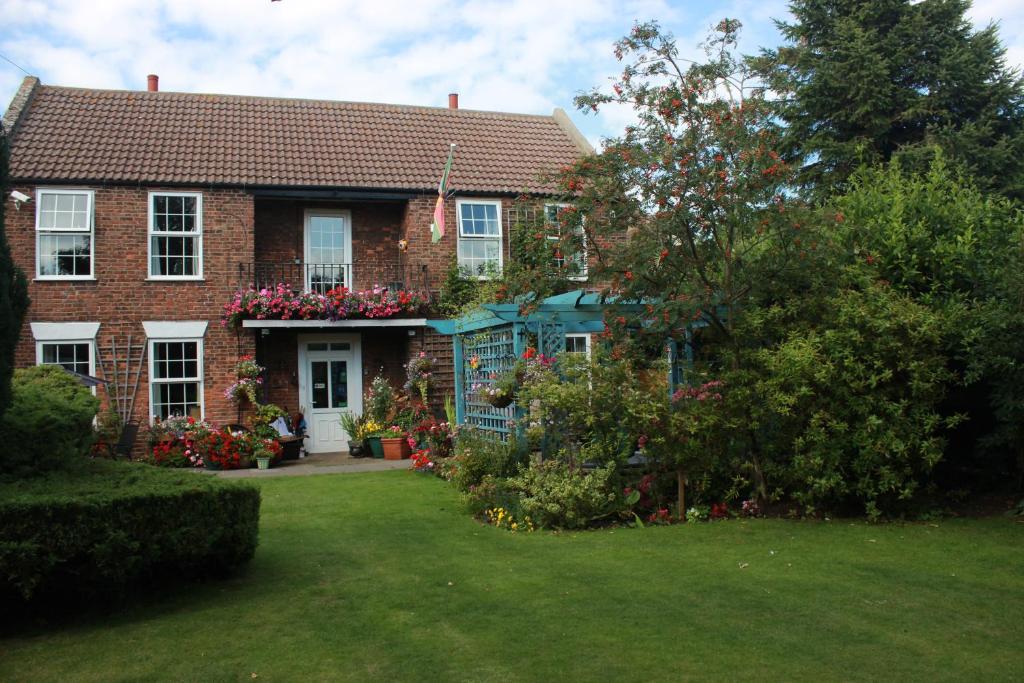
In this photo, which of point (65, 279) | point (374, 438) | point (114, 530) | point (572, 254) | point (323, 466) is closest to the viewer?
point (114, 530)

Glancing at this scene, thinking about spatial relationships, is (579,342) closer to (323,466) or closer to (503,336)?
(323,466)

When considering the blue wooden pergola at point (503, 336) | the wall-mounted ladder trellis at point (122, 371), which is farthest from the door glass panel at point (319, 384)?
the blue wooden pergola at point (503, 336)

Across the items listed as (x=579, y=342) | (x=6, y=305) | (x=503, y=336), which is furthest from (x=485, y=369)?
(x=6, y=305)

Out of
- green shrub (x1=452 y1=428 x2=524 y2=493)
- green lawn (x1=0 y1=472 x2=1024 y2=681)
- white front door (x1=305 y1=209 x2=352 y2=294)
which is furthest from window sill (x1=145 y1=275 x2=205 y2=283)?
green lawn (x1=0 y1=472 x2=1024 y2=681)

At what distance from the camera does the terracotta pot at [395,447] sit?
16688 millimetres

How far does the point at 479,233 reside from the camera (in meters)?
18.9

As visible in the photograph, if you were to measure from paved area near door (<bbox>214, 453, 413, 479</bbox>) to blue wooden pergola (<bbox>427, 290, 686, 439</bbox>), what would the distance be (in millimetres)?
2302

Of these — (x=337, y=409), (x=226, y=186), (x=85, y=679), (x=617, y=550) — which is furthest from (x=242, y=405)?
(x=85, y=679)

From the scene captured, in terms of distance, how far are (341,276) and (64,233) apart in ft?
17.9

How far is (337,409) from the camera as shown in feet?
61.2

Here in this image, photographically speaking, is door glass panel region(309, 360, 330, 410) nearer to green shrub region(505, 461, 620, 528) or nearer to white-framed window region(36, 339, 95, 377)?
white-framed window region(36, 339, 95, 377)

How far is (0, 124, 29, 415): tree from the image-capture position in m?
5.91

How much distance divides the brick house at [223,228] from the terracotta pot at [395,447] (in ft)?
7.50

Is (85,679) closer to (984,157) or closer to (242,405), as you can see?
(242,405)
